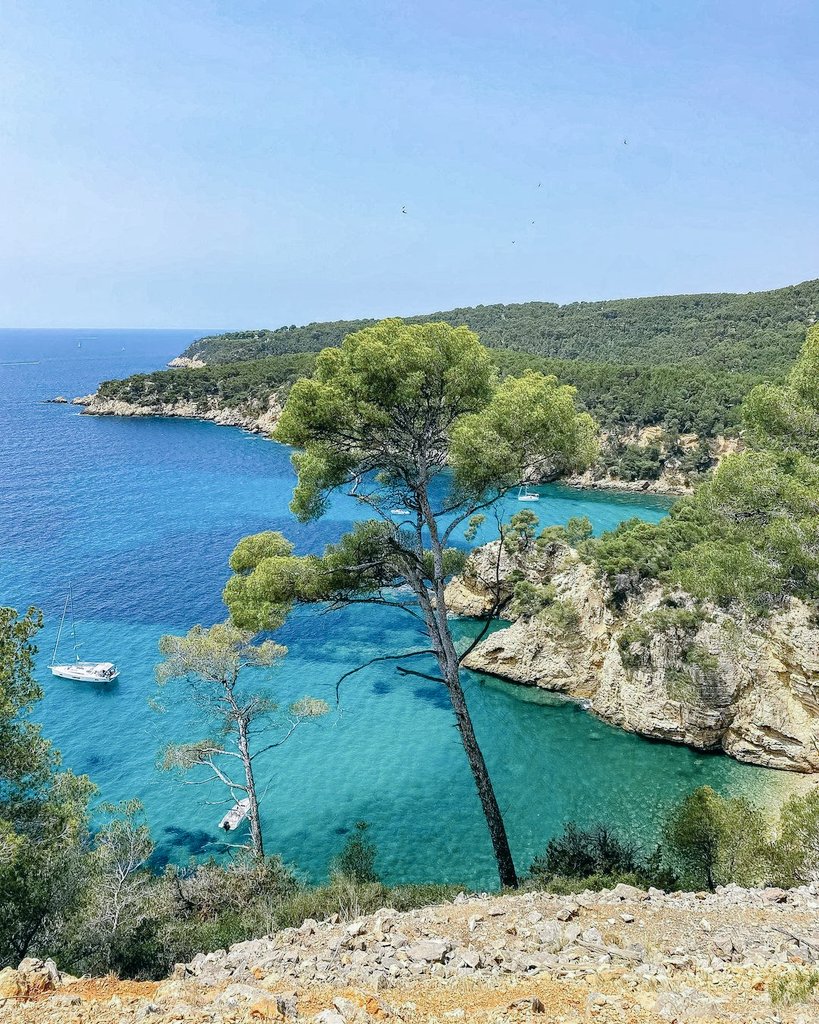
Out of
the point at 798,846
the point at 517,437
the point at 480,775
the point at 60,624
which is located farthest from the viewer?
the point at 60,624

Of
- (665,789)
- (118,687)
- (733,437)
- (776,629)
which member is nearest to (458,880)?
(665,789)

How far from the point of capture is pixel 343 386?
348 inches

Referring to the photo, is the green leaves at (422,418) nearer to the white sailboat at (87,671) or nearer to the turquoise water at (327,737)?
the turquoise water at (327,737)

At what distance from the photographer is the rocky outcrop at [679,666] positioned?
16719 millimetres

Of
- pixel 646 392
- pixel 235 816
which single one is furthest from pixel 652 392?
Result: pixel 235 816

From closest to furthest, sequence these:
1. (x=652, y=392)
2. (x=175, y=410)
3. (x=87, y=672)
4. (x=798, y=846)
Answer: (x=798, y=846), (x=87, y=672), (x=652, y=392), (x=175, y=410)

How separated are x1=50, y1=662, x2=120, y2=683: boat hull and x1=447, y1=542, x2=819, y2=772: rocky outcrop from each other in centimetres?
1396

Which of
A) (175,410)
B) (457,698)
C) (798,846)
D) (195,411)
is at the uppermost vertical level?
(175,410)

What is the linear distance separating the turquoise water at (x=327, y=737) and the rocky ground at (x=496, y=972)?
8183 mm

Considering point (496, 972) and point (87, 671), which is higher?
point (496, 972)

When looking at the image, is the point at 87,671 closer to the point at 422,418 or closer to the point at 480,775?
the point at 480,775

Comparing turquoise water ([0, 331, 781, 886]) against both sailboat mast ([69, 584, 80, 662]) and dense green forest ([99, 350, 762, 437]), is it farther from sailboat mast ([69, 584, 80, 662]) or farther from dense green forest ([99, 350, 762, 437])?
dense green forest ([99, 350, 762, 437])

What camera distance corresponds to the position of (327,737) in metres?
20.2

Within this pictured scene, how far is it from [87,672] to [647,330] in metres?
95.3
